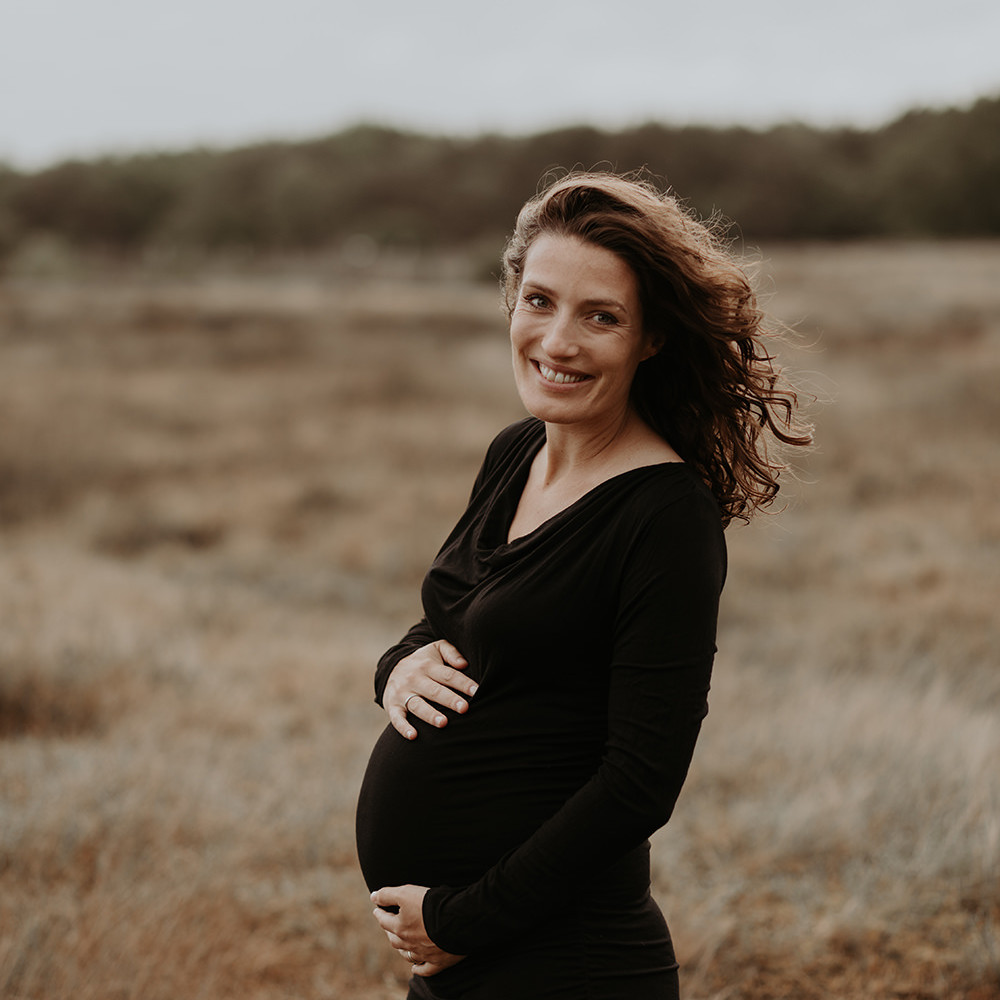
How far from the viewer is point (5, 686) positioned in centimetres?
464

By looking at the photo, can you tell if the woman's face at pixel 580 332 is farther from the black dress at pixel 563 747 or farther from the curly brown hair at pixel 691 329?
the black dress at pixel 563 747

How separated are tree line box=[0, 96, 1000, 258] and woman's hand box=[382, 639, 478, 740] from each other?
39925 mm

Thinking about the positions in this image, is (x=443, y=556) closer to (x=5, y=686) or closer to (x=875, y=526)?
(x=5, y=686)

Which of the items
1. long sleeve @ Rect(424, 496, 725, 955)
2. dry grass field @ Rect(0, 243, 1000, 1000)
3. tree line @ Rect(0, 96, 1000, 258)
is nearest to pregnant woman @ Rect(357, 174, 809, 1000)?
long sleeve @ Rect(424, 496, 725, 955)

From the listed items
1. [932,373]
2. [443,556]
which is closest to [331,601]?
[443,556]

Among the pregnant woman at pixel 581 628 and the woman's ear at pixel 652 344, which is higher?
the woman's ear at pixel 652 344

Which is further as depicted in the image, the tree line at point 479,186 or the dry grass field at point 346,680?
the tree line at point 479,186

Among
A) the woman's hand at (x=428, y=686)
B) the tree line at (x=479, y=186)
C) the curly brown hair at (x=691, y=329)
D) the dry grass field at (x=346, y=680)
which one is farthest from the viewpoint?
the tree line at (x=479, y=186)

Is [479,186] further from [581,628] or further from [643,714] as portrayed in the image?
[643,714]

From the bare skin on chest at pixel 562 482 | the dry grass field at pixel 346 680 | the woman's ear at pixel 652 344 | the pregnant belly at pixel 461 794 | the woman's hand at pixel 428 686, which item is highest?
the woman's ear at pixel 652 344

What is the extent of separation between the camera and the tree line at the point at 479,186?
4091cm

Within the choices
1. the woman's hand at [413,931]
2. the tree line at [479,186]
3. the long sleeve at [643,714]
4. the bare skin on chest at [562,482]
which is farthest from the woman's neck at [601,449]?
the tree line at [479,186]

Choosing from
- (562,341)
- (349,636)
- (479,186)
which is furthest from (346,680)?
(479,186)

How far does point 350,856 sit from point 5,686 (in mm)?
2239
